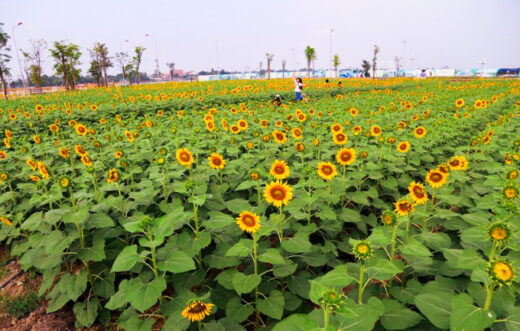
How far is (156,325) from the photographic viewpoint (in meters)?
2.51

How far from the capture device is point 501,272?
1274 mm

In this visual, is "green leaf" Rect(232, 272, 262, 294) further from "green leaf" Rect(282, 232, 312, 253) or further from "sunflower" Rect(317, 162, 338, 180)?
"sunflower" Rect(317, 162, 338, 180)

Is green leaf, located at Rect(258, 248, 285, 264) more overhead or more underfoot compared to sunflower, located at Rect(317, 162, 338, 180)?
more underfoot

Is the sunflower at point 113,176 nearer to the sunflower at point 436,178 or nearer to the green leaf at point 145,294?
the green leaf at point 145,294

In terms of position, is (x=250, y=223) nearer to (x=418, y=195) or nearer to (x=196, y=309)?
(x=196, y=309)

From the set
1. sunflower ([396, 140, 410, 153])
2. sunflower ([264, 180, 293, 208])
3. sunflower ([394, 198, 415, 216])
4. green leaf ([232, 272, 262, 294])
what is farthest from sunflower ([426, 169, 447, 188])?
green leaf ([232, 272, 262, 294])

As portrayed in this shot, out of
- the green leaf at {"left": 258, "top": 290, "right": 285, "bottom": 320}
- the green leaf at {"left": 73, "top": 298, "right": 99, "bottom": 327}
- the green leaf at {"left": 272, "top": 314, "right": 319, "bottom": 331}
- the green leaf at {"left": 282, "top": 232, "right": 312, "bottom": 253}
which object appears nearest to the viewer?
the green leaf at {"left": 272, "top": 314, "right": 319, "bottom": 331}

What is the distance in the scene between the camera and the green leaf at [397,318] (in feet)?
5.34

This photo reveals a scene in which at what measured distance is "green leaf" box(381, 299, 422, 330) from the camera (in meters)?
1.63

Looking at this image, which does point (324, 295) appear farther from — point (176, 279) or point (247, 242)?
point (176, 279)

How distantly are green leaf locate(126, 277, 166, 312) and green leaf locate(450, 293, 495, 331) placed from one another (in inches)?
58.7

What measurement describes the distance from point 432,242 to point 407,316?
0.75m

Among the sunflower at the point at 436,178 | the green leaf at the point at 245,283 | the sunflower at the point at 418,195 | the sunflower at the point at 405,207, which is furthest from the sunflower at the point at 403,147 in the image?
the green leaf at the point at 245,283

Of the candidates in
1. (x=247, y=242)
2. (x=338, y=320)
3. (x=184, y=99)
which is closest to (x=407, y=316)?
(x=338, y=320)
